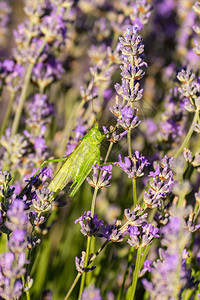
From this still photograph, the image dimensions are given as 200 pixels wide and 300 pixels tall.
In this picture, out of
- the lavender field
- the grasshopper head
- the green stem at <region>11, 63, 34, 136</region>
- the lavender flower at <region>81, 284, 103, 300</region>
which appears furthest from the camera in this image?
the green stem at <region>11, 63, 34, 136</region>

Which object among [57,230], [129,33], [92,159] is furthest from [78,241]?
[129,33]

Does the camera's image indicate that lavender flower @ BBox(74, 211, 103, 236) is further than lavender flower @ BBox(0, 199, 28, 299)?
Yes

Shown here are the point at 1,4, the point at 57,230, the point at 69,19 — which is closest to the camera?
the point at 69,19

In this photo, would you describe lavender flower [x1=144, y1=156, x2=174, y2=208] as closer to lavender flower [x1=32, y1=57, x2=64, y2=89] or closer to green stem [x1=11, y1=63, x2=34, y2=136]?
green stem [x1=11, y1=63, x2=34, y2=136]

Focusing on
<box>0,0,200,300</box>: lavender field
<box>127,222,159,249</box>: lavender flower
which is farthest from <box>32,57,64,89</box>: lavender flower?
<box>127,222,159,249</box>: lavender flower

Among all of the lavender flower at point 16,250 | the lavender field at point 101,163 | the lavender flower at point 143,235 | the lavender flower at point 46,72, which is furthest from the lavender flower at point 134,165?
the lavender flower at point 46,72

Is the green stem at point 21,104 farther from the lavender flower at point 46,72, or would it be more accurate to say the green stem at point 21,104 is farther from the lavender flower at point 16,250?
the lavender flower at point 16,250

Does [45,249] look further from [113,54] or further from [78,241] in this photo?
[113,54]
